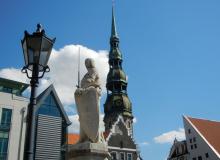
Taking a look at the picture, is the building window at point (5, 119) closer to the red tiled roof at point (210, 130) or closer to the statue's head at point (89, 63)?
the statue's head at point (89, 63)

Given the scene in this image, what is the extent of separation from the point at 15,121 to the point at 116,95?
3223 centimetres

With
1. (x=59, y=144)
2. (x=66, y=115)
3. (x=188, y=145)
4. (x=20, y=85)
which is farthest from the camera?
(x=188, y=145)

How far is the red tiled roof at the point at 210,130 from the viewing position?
38656 millimetres

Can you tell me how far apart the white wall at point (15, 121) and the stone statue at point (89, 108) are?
66.1ft

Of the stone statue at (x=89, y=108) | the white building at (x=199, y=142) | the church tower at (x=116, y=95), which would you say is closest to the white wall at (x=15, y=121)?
the stone statue at (x=89, y=108)

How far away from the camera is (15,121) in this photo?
88.6 feet

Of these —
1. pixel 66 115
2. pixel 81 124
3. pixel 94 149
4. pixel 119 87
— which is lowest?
pixel 94 149

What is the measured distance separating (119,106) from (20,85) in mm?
30128

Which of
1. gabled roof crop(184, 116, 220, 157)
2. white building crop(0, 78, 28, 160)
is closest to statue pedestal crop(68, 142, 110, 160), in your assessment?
white building crop(0, 78, 28, 160)

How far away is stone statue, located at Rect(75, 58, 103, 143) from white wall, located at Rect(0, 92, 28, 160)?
20.1m

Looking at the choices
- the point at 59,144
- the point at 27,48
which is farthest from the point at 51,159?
the point at 27,48

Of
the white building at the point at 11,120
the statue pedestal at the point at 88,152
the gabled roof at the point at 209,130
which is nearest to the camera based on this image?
the statue pedestal at the point at 88,152

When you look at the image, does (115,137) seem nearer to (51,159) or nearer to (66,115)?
(66,115)

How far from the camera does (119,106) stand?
5662 cm
